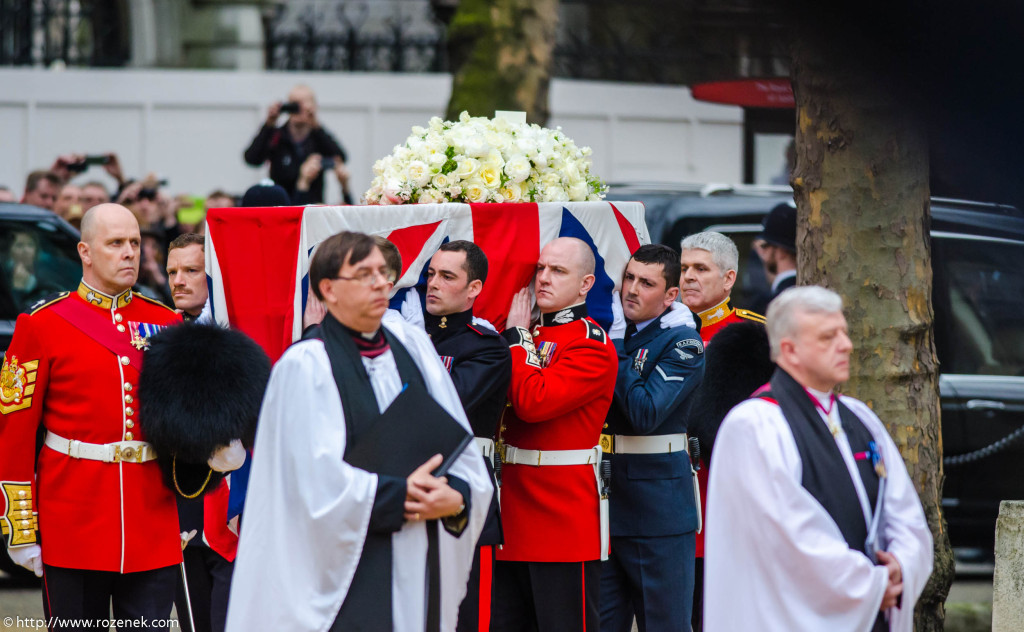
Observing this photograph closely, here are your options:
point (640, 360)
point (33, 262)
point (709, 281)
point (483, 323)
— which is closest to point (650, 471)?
point (640, 360)

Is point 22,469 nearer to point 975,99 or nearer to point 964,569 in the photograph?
point 975,99

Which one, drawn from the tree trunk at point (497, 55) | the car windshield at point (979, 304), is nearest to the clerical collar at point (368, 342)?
the car windshield at point (979, 304)

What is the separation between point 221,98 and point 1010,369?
29.9 feet

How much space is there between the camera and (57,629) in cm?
405

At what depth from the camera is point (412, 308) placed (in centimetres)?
451

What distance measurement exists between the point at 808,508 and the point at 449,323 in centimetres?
170

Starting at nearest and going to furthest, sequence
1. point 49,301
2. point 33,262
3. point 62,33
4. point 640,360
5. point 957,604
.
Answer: point 49,301
point 640,360
point 957,604
point 33,262
point 62,33

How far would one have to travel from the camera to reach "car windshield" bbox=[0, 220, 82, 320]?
6938 millimetres

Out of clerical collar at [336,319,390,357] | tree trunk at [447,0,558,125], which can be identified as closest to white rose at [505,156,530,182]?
clerical collar at [336,319,390,357]

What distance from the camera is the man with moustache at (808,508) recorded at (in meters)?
2.98

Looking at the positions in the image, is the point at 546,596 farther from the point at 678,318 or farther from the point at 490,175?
the point at 490,175

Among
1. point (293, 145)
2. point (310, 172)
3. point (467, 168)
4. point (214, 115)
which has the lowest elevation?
point (467, 168)

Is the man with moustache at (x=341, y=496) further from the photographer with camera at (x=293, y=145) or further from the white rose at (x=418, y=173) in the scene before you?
the photographer with camera at (x=293, y=145)

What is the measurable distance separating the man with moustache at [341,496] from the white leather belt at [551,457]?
1.00 metres
